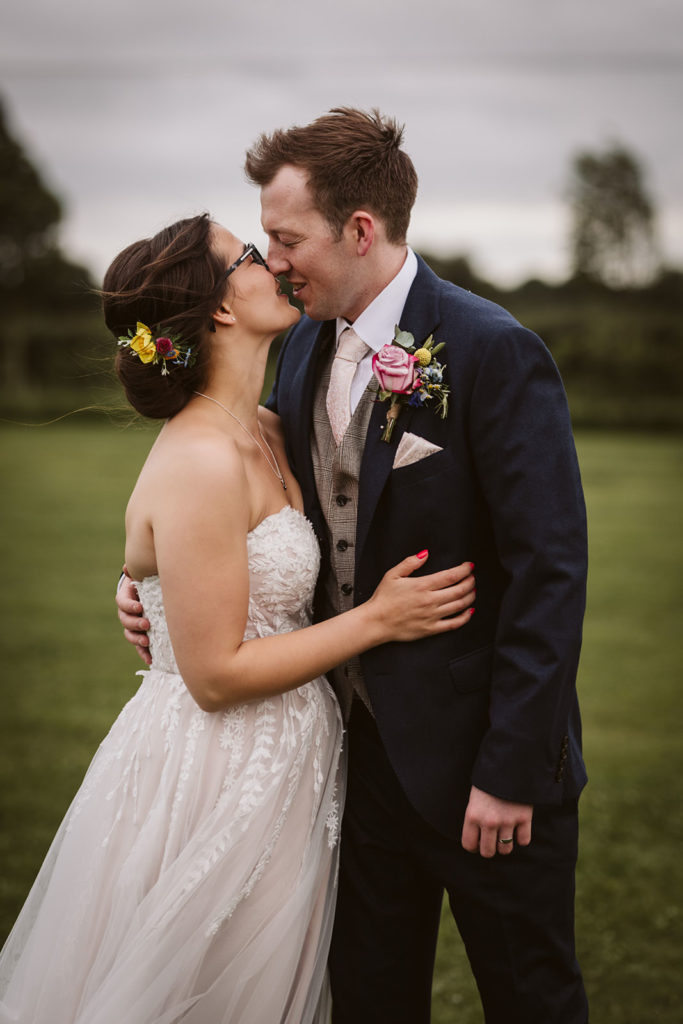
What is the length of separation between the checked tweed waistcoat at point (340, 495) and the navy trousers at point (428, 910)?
0.11 m

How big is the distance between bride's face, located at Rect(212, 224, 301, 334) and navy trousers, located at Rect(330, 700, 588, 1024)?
98 centimetres

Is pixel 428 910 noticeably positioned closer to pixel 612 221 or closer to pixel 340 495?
pixel 340 495

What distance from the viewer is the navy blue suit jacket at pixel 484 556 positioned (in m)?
1.90

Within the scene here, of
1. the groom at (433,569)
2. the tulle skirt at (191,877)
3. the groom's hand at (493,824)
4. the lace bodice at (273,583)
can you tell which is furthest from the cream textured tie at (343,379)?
the groom's hand at (493,824)

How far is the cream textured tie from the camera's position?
2.21m

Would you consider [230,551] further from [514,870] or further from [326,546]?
[514,870]

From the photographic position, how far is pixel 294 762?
7.13 ft

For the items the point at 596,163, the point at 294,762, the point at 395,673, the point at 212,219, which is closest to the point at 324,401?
the point at 212,219

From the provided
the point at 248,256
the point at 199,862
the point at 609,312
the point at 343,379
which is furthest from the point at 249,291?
the point at 609,312

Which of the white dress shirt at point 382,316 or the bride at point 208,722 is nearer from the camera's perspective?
the bride at point 208,722

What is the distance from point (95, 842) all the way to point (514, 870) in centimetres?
97

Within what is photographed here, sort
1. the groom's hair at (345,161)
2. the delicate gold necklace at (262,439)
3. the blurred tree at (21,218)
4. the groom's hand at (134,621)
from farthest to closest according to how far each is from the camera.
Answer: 1. the blurred tree at (21,218)
2. the groom's hand at (134,621)
3. the delicate gold necklace at (262,439)
4. the groom's hair at (345,161)

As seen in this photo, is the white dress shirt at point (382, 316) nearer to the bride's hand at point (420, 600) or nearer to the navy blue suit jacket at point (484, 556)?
the navy blue suit jacket at point (484, 556)

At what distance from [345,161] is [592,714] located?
5124 mm
